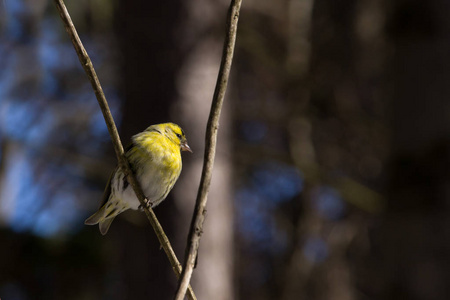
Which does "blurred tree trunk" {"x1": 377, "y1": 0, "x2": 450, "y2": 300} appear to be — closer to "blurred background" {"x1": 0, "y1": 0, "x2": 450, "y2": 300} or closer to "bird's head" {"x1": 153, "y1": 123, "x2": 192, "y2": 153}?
"blurred background" {"x1": 0, "y1": 0, "x2": 450, "y2": 300}

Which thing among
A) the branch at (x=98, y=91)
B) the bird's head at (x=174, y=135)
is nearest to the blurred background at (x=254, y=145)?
the bird's head at (x=174, y=135)

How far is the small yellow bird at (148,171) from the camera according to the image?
1791mm

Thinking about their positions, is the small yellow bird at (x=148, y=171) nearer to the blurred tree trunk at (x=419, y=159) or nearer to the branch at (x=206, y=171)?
the branch at (x=206, y=171)

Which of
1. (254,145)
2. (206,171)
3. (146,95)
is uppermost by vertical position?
(206,171)

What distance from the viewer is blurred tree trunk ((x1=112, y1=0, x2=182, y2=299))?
3219 millimetres

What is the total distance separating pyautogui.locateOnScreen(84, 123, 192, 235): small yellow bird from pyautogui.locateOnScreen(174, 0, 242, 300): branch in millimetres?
1104

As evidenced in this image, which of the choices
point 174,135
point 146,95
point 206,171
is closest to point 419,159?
point 146,95

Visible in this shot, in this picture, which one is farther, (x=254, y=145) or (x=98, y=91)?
(x=254, y=145)

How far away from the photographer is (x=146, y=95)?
130 inches

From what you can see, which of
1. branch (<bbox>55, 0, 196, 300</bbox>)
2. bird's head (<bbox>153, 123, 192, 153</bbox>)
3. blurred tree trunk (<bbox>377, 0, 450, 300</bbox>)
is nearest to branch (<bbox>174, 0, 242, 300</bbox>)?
branch (<bbox>55, 0, 196, 300</bbox>)

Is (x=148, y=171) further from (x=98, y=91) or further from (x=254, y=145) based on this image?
(x=254, y=145)

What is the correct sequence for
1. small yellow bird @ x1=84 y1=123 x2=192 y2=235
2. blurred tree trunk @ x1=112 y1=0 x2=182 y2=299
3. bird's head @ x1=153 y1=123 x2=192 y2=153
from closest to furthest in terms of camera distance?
small yellow bird @ x1=84 y1=123 x2=192 y2=235, bird's head @ x1=153 y1=123 x2=192 y2=153, blurred tree trunk @ x1=112 y1=0 x2=182 y2=299


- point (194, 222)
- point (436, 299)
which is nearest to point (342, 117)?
point (436, 299)

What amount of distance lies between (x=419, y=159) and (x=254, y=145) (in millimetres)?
1393
